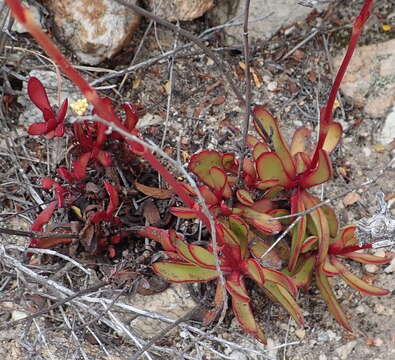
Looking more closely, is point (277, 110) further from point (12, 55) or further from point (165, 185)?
point (12, 55)

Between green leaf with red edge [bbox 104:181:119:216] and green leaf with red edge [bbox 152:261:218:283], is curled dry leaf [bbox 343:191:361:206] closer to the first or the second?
green leaf with red edge [bbox 152:261:218:283]

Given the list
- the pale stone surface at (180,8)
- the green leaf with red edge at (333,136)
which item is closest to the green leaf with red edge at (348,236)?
the green leaf with red edge at (333,136)

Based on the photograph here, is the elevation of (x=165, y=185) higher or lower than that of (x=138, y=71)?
lower

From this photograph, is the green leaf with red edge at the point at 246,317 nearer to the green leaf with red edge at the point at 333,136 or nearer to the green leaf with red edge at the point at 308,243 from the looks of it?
the green leaf with red edge at the point at 308,243

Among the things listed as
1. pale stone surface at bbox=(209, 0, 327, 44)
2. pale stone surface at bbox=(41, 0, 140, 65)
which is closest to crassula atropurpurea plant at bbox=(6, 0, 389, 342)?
pale stone surface at bbox=(41, 0, 140, 65)

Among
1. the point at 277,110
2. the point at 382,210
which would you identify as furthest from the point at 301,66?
the point at 382,210

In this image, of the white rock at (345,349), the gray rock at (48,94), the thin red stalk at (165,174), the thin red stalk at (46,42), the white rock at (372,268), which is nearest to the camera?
the thin red stalk at (46,42)
